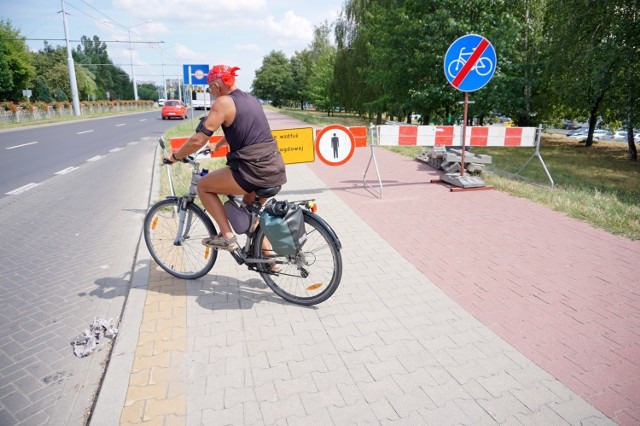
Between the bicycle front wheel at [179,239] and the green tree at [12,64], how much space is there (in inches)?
2142

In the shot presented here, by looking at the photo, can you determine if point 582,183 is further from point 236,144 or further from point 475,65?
point 236,144

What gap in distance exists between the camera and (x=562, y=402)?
244 centimetres

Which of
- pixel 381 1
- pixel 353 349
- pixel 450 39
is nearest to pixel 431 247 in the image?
pixel 353 349

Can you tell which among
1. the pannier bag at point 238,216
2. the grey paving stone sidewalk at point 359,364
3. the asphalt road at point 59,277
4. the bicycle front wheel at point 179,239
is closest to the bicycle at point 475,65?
the grey paving stone sidewalk at point 359,364

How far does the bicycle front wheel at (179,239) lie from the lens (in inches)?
156

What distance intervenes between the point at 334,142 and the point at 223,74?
14.0ft

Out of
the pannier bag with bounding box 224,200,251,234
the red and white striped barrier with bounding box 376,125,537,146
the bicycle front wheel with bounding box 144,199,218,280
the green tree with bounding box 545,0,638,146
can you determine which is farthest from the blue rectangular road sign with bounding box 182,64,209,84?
the pannier bag with bounding box 224,200,251,234

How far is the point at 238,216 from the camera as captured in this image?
3.53 meters

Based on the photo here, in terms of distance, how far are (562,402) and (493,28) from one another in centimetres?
1790

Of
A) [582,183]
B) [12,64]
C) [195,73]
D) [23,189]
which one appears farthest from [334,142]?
[12,64]

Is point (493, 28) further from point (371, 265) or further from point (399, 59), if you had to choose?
point (371, 265)

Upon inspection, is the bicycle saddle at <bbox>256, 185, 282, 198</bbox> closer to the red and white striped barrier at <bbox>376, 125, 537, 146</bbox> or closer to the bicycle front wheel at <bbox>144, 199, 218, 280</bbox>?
the bicycle front wheel at <bbox>144, 199, 218, 280</bbox>

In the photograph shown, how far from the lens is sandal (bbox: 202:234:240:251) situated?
3623 mm

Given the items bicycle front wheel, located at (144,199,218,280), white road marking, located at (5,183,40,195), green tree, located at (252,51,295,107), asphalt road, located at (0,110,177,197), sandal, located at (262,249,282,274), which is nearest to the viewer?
sandal, located at (262,249,282,274)
